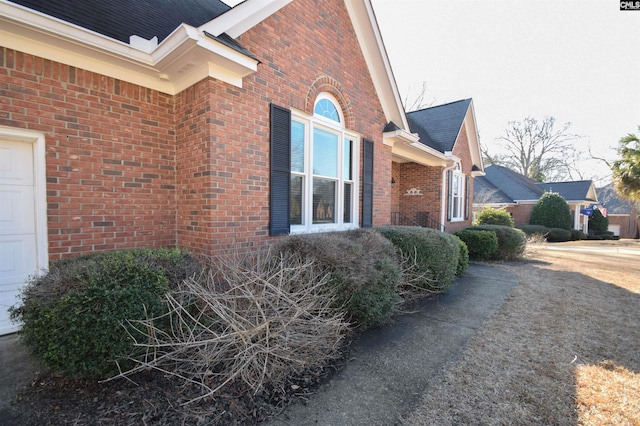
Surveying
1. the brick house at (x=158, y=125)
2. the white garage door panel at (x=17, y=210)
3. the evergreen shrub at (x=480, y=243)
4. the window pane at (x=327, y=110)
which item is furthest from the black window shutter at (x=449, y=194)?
the white garage door panel at (x=17, y=210)

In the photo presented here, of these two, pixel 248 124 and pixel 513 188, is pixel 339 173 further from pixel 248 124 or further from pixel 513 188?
pixel 513 188

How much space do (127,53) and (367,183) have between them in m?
5.25

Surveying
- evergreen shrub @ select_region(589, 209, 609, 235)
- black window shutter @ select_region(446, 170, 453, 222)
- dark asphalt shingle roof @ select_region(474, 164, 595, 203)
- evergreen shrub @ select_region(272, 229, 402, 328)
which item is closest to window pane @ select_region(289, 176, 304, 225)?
evergreen shrub @ select_region(272, 229, 402, 328)

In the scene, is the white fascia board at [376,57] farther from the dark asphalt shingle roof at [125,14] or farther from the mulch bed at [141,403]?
the mulch bed at [141,403]

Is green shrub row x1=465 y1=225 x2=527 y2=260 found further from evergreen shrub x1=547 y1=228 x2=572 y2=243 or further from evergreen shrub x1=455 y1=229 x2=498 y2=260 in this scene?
evergreen shrub x1=547 y1=228 x2=572 y2=243

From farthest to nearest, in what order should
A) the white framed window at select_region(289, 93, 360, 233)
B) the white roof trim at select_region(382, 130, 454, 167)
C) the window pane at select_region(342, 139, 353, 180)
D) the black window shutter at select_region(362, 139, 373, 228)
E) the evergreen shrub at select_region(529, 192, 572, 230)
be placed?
1. the evergreen shrub at select_region(529, 192, 572, 230)
2. the white roof trim at select_region(382, 130, 454, 167)
3. the black window shutter at select_region(362, 139, 373, 228)
4. the window pane at select_region(342, 139, 353, 180)
5. the white framed window at select_region(289, 93, 360, 233)

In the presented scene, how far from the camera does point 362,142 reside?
7.28m

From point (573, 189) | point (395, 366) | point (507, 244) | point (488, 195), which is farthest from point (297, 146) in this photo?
point (573, 189)

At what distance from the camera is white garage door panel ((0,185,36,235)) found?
369 cm

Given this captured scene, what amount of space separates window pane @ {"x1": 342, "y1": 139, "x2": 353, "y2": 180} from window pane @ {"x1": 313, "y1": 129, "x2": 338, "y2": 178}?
0.35 metres

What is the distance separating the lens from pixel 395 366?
329 cm

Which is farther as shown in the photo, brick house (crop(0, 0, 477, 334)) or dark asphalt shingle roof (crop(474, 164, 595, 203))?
dark asphalt shingle roof (crop(474, 164, 595, 203))

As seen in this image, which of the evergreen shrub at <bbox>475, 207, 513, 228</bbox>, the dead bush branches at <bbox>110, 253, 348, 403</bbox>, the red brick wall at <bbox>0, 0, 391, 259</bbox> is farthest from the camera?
the evergreen shrub at <bbox>475, 207, 513, 228</bbox>

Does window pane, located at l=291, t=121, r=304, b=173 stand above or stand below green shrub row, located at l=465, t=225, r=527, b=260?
above
